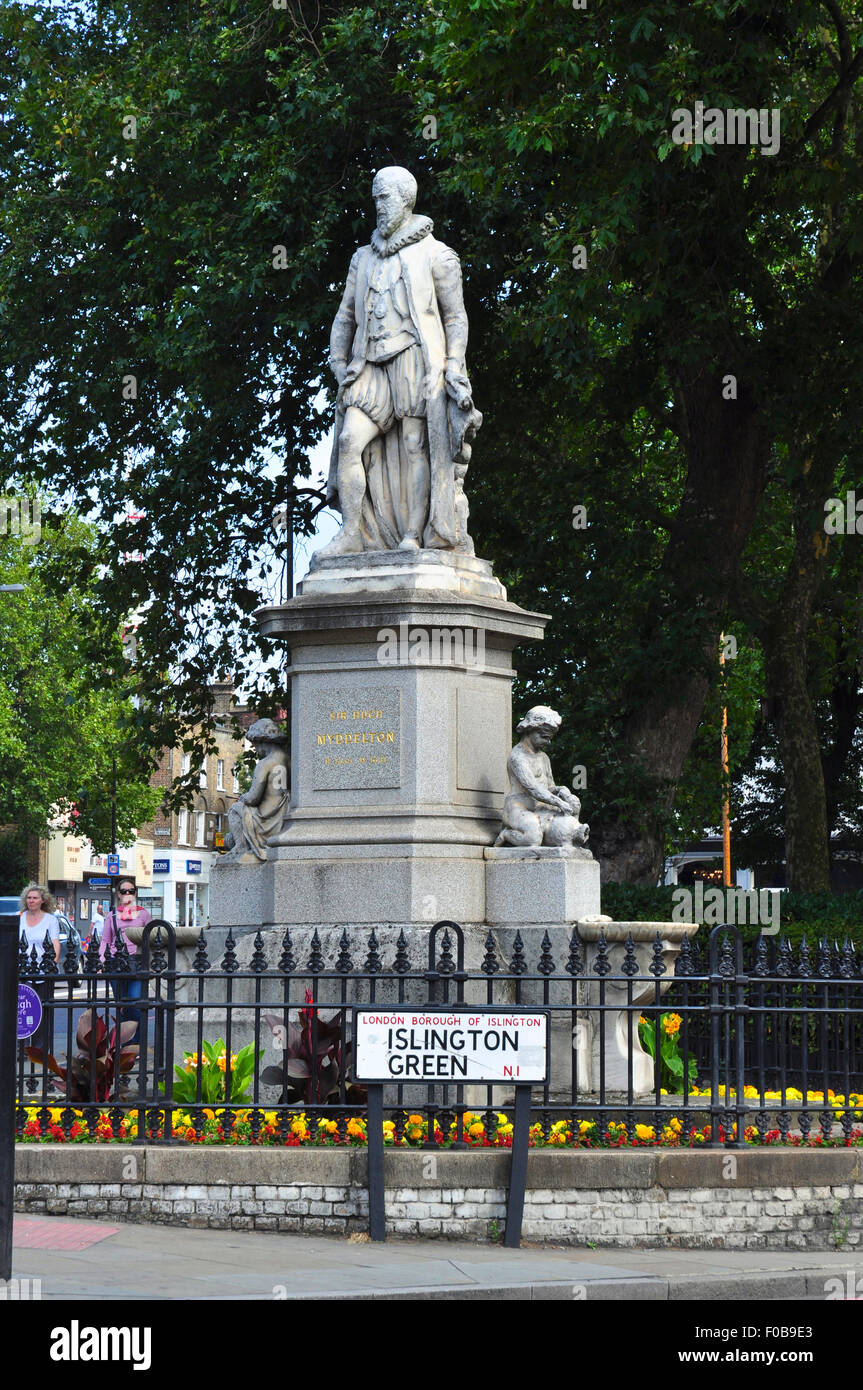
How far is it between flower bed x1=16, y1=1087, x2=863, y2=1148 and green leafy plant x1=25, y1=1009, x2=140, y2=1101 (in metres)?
0.16

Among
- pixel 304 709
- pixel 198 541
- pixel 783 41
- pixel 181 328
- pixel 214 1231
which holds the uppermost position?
pixel 783 41

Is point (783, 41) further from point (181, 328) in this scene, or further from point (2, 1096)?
point (2, 1096)

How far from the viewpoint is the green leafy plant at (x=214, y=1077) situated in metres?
11.0

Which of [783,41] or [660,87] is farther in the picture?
[783,41]

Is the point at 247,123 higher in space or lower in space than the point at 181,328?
higher

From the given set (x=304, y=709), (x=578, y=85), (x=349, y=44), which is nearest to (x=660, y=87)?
(x=578, y=85)

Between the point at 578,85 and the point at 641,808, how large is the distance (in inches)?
324

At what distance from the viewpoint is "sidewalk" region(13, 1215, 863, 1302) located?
316 inches

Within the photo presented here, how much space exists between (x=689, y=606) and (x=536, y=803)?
11.0 m

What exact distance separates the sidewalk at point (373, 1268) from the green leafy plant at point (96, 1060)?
3.79ft

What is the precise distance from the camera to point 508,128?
1869 centimetres
